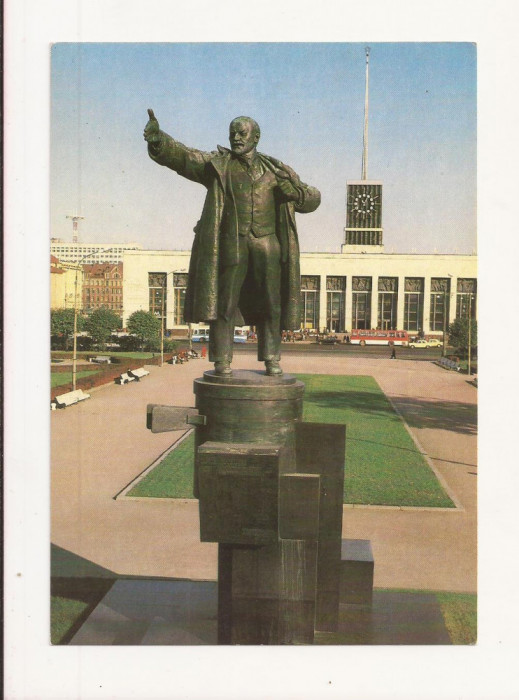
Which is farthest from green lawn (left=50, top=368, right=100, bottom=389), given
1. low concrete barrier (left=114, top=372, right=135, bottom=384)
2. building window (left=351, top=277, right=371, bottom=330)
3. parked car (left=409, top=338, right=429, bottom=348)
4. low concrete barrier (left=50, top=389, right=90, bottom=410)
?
building window (left=351, top=277, right=371, bottom=330)

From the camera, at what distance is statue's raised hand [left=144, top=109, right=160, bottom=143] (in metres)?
5.94

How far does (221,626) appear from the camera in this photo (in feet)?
21.3

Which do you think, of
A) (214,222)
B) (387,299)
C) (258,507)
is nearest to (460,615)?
(258,507)

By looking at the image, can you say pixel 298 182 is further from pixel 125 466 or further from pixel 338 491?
pixel 125 466

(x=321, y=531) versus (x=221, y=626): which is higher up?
(x=321, y=531)

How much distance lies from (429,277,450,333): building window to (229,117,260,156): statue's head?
216 ft

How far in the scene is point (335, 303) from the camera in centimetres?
7319

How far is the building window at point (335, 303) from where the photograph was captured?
72438mm

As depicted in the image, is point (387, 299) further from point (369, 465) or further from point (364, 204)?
point (369, 465)

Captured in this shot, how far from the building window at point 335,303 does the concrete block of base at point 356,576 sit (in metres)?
65.3

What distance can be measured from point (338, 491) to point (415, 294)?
2629 inches

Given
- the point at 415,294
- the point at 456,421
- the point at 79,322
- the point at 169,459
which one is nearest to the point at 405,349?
the point at 415,294

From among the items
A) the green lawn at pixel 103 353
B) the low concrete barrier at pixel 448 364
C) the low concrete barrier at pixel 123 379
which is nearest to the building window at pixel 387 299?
the low concrete barrier at pixel 448 364

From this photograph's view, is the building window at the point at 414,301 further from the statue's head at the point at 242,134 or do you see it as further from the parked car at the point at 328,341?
the statue's head at the point at 242,134
